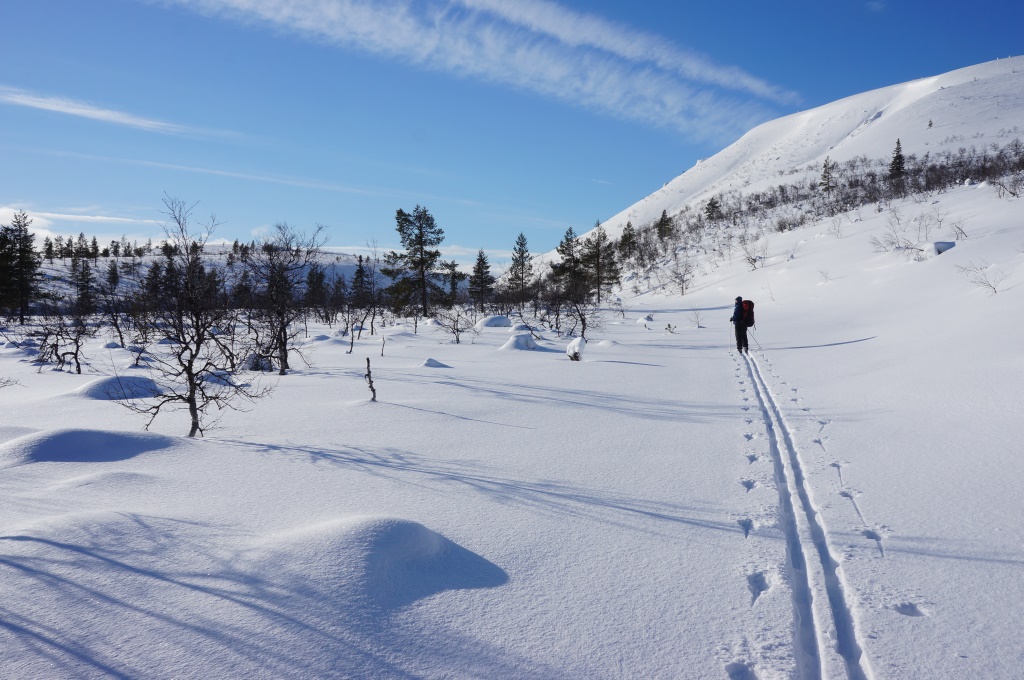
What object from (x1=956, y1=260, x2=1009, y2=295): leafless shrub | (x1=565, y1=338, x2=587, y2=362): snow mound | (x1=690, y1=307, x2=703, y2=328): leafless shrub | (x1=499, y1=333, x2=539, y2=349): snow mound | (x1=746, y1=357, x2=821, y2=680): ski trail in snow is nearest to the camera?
(x1=746, y1=357, x2=821, y2=680): ski trail in snow

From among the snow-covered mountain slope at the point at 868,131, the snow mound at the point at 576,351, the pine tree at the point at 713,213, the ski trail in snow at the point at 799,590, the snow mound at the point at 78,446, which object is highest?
the snow-covered mountain slope at the point at 868,131

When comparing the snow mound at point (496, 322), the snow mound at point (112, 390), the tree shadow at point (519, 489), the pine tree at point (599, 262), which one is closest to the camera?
the tree shadow at point (519, 489)

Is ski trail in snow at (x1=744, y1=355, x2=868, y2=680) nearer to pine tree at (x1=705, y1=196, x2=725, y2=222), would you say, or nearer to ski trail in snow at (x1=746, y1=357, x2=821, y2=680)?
ski trail in snow at (x1=746, y1=357, x2=821, y2=680)

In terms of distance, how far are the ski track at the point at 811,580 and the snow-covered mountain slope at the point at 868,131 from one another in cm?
6899

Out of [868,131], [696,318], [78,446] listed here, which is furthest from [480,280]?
[868,131]

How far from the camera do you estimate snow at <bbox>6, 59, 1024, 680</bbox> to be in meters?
2.20

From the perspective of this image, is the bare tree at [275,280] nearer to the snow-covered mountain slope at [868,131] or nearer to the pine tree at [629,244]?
the pine tree at [629,244]

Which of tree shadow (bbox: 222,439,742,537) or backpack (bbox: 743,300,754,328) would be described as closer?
tree shadow (bbox: 222,439,742,537)

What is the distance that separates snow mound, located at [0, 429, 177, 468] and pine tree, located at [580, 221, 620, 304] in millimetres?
36766

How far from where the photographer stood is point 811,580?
287 centimetres

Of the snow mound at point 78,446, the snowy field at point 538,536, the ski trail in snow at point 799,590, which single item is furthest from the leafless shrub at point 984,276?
the snow mound at point 78,446

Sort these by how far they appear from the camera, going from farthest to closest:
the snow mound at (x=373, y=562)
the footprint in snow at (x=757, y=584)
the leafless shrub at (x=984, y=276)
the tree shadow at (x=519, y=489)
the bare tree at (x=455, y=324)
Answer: the bare tree at (x=455, y=324)
the leafless shrub at (x=984, y=276)
the tree shadow at (x=519, y=489)
the footprint in snow at (x=757, y=584)
the snow mound at (x=373, y=562)

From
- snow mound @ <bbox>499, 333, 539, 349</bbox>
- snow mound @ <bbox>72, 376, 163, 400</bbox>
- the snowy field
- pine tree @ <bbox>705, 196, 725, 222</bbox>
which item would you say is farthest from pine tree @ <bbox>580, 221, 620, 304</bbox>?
the snowy field

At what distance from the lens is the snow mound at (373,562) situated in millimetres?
2525
